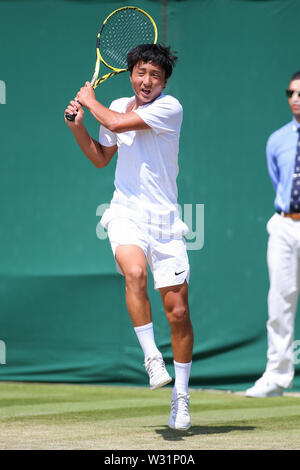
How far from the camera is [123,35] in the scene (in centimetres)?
568

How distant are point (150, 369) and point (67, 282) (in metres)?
3.09

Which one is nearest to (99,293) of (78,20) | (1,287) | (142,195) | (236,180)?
(1,287)

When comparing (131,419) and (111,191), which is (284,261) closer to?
(131,419)

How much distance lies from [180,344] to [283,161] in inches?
55.4

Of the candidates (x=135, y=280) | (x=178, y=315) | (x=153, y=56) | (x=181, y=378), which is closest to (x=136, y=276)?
(x=135, y=280)

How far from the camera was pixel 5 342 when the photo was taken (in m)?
7.68

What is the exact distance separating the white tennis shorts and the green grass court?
0.79 metres

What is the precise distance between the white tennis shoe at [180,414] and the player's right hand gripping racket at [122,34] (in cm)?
184

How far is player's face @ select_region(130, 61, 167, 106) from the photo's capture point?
16.3 ft

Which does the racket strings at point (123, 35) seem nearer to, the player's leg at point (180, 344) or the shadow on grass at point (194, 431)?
the player's leg at point (180, 344)

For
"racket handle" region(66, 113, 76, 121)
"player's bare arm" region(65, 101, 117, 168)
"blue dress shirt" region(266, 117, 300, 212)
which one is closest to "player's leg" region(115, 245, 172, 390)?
"player's bare arm" region(65, 101, 117, 168)

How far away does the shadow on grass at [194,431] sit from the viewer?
4.84 m

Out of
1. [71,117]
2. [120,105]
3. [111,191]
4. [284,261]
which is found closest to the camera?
[71,117]

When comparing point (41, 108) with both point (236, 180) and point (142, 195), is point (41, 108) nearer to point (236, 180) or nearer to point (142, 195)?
point (236, 180)
